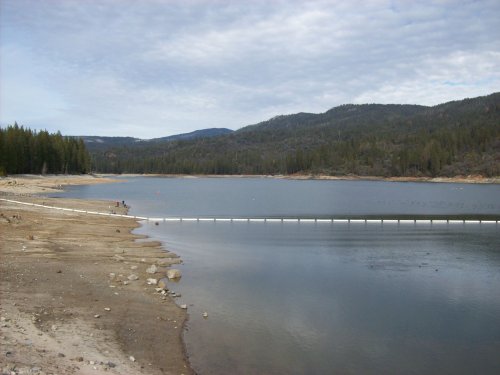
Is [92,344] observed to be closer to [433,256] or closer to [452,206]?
[433,256]

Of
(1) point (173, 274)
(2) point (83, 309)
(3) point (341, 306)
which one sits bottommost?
(3) point (341, 306)

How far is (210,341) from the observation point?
638 inches

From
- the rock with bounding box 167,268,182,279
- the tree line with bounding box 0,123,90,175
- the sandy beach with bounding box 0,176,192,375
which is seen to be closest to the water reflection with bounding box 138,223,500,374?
the rock with bounding box 167,268,182,279

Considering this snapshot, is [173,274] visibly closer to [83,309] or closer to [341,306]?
[83,309]

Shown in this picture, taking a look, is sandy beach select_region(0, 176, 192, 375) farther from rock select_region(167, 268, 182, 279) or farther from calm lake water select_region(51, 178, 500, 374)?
calm lake water select_region(51, 178, 500, 374)

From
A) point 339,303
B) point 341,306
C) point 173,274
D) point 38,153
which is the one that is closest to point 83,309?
point 173,274

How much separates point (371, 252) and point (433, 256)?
4.62 m

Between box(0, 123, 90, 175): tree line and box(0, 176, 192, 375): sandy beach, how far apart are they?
95.2 meters

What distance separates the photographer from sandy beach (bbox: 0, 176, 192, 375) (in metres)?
12.3

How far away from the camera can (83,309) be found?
683 inches

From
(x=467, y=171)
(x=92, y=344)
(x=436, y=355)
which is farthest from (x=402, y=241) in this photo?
(x=467, y=171)

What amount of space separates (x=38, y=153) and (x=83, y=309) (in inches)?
5248

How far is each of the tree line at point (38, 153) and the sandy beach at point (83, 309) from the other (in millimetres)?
95206

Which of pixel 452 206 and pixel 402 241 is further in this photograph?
pixel 452 206
